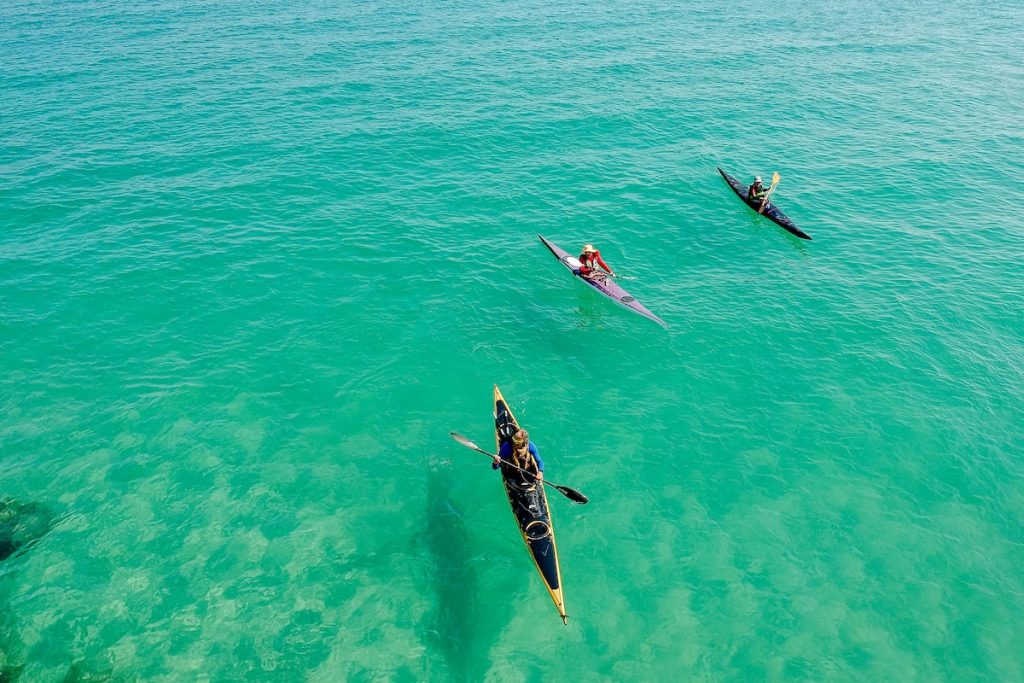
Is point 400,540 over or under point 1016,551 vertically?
under

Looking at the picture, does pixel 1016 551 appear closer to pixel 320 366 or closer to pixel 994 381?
pixel 994 381

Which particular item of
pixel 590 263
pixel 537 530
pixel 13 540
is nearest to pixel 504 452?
pixel 537 530


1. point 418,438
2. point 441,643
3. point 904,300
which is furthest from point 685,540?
point 904,300

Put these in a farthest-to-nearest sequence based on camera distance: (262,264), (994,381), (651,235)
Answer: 1. (651,235)
2. (262,264)
3. (994,381)

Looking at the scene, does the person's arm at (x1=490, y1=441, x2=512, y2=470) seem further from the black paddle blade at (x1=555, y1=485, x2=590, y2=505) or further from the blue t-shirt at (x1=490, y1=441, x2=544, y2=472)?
the black paddle blade at (x1=555, y1=485, x2=590, y2=505)

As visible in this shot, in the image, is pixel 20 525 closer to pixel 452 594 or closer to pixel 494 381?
pixel 452 594

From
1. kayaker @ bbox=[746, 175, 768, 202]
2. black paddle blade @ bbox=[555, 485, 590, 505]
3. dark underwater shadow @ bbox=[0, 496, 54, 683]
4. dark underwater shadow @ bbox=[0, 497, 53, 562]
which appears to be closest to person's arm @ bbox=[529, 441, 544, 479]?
black paddle blade @ bbox=[555, 485, 590, 505]
